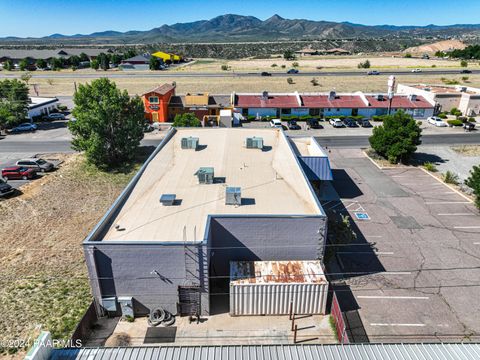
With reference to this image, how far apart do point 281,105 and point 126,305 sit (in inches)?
2228

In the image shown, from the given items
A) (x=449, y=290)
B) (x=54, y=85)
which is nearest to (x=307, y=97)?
(x=449, y=290)

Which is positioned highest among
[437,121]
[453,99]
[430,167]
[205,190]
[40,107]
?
[205,190]

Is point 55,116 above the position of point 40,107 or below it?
below

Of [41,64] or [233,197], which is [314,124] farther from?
[41,64]

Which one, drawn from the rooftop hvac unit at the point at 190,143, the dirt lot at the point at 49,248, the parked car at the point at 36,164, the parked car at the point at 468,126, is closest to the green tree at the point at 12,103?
the parked car at the point at 36,164

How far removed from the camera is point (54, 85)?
354 feet

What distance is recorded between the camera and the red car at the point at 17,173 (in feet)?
139

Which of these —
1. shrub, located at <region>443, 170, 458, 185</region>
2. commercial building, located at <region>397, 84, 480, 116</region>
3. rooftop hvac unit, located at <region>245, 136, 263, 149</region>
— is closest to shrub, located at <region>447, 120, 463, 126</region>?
commercial building, located at <region>397, 84, 480, 116</region>

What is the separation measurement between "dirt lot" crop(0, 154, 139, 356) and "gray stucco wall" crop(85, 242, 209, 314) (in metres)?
3.33

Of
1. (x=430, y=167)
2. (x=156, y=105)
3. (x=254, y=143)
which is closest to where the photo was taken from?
(x=254, y=143)

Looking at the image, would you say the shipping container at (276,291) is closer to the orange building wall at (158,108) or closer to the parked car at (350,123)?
the parked car at (350,123)

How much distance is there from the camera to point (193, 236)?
69.4 feet

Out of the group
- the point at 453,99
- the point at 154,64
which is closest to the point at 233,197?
the point at 453,99

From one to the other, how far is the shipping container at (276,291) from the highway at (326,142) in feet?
127
